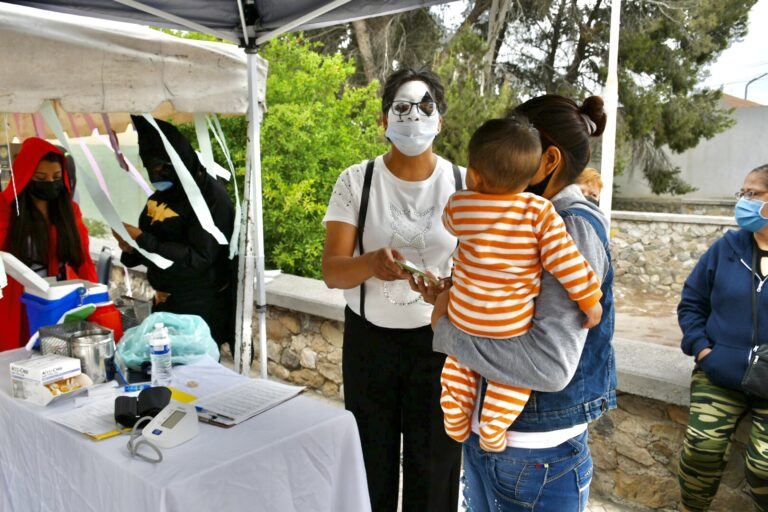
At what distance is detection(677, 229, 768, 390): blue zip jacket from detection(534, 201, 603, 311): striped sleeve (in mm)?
1693

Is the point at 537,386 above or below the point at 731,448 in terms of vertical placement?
above

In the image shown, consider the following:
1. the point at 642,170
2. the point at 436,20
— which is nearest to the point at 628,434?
the point at 436,20

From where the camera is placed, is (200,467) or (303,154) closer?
(200,467)

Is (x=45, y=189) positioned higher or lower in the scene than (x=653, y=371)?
higher

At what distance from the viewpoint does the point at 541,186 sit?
147cm

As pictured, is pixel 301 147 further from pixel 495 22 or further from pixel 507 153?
pixel 495 22

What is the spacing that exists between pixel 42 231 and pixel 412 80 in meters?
2.44

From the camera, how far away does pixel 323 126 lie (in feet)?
22.0

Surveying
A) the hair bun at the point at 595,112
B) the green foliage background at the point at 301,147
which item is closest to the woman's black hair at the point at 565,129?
the hair bun at the point at 595,112

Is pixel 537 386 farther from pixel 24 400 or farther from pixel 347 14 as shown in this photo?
pixel 347 14

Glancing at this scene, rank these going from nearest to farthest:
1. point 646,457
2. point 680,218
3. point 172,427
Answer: point 172,427
point 646,457
point 680,218

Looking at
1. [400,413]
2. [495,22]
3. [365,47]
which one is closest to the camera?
[400,413]

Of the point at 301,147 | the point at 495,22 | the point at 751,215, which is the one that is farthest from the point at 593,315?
the point at 495,22

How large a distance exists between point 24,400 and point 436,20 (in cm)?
1373
